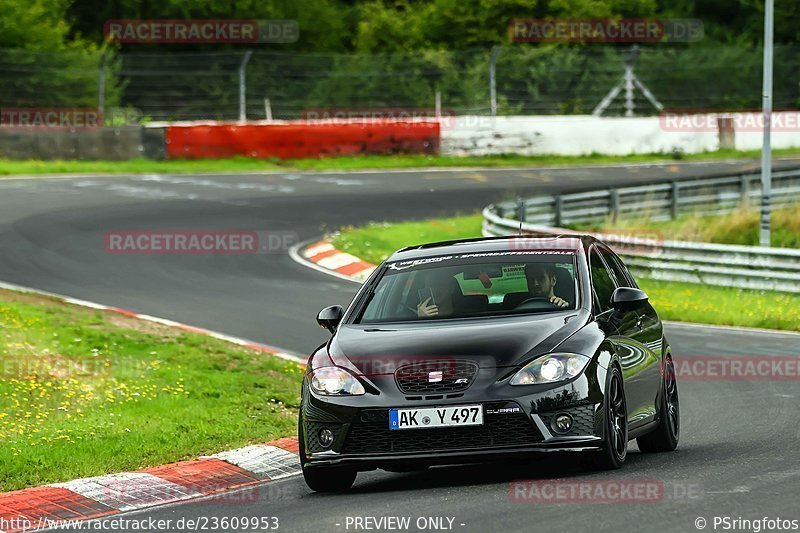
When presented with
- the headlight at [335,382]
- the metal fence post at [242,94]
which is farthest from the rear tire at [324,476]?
the metal fence post at [242,94]

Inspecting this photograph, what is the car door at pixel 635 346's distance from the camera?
9.57 metres

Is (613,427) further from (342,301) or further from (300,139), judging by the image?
(300,139)

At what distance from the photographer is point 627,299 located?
9.65 m

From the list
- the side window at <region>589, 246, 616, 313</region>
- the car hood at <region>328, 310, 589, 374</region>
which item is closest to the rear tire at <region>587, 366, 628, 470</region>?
the car hood at <region>328, 310, 589, 374</region>

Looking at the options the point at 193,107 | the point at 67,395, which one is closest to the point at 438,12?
the point at 193,107

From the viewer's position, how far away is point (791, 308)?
20375 millimetres

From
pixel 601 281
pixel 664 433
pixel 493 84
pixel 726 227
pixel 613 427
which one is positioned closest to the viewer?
pixel 613 427

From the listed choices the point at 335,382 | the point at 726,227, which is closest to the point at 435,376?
the point at 335,382

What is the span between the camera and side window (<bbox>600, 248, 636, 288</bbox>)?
10.9 metres

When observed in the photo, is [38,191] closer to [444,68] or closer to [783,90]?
[444,68]

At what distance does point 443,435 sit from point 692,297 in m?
13.3

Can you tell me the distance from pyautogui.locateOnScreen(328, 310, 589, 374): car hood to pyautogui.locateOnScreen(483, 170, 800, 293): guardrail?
6.34m

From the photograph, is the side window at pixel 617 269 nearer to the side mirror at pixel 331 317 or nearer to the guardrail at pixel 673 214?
the side mirror at pixel 331 317

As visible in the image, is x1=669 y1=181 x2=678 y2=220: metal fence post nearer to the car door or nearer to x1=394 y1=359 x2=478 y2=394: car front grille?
the car door
